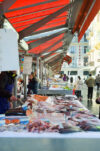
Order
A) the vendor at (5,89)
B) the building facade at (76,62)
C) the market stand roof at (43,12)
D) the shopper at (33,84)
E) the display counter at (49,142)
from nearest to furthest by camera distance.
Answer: the display counter at (49,142) < the market stand roof at (43,12) < the vendor at (5,89) < the shopper at (33,84) < the building facade at (76,62)

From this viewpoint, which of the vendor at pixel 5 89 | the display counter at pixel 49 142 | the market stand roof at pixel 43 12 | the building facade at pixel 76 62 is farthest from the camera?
the building facade at pixel 76 62

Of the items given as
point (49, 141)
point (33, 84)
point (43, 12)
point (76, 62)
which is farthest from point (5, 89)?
point (76, 62)

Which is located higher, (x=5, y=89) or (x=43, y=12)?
(x=43, y=12)

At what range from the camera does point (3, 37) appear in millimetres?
2572

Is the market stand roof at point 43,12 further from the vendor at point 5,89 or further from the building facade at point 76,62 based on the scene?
the building facade at point 76,62

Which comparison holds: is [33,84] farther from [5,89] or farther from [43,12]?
[43,12]

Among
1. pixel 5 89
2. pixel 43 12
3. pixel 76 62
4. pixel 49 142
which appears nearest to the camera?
pixel 49 142

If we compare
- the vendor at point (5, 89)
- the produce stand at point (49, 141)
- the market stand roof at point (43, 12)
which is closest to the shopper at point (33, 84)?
the market stand roof at point (43, 12)

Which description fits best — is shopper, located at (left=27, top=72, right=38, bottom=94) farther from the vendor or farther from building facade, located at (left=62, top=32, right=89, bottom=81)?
building facade, located at (left=62, top=32, right=89, bottom=81)

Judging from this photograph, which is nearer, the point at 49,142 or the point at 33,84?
the point at 49,142

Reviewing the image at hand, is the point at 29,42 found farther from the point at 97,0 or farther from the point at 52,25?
the point at 97,0

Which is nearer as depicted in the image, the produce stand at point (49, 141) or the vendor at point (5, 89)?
the produce stand at point (49, 141)

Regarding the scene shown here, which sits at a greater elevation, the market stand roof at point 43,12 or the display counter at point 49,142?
the market stand roof at point 43,12

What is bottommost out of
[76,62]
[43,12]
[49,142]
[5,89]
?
[49,142]
